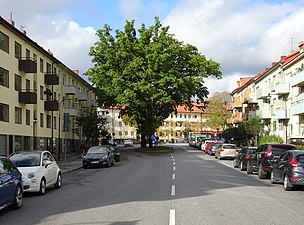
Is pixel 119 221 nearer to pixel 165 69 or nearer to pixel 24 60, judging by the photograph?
Result: pixel 24 60

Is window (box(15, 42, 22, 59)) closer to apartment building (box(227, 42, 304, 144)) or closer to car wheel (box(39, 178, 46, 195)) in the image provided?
car wheel (box(39, 178, 46, 195))

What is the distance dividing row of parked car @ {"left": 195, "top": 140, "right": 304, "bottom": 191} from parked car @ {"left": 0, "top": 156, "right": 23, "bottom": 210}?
904 cm

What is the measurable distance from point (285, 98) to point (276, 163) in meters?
34.4

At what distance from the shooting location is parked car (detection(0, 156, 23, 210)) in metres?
10.3

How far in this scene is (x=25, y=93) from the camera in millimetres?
38219

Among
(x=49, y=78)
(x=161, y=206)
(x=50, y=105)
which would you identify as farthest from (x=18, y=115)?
(x=161, y=206)

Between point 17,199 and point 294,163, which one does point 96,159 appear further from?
point 17,199

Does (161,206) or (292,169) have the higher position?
(292,169)

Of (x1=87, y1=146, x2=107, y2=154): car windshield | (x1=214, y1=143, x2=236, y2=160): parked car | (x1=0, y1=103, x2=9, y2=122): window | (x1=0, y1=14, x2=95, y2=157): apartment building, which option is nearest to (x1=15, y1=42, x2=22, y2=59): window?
(x1=0, y1=14, x2=95, y2=157): apartment building

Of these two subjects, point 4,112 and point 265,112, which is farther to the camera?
point 265,112

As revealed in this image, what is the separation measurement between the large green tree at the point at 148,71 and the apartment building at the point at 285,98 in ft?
24.2

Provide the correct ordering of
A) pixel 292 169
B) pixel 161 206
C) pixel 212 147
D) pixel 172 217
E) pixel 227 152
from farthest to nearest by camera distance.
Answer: pixel 212 147
pixel 227 152
pixel 292 169
pixel 161 206
pixel 172 217

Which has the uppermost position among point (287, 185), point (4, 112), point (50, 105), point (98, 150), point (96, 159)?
point (50, 105)

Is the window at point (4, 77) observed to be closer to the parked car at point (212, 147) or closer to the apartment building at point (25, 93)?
the apartment building at point (25, 93)
